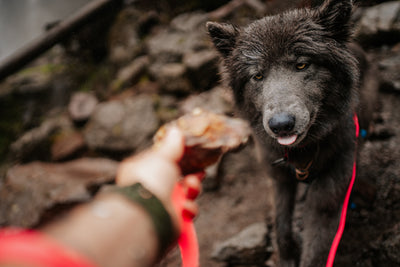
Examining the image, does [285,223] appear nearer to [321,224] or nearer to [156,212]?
[321,224]

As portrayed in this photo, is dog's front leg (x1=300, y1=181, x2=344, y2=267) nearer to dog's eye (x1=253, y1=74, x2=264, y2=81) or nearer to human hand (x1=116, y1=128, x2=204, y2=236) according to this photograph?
dog's eye (x1=253, y1=74, x2=264, y2=81)

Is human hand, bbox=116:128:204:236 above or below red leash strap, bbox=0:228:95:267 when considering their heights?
below

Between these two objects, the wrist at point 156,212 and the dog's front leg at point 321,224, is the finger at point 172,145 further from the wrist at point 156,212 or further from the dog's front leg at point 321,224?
the dog's front leg at point 321,224

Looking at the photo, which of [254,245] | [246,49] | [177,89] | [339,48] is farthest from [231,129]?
[177,89]

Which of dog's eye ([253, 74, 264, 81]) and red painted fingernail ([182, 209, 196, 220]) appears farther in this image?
dog's eye ([253, 74, 264, 81])

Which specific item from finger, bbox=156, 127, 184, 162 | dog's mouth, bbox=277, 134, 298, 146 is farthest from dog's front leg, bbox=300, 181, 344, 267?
finger, bbox=156, 127, 184, 162

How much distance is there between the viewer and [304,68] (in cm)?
227

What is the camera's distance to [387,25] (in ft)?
15.1

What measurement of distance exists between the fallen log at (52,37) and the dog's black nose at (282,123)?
242 inches

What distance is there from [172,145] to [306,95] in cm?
116

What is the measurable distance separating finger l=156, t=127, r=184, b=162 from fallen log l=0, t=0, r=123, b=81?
594 centimetres

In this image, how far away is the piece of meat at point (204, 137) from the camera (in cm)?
202

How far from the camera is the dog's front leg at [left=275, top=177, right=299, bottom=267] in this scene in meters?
2.82

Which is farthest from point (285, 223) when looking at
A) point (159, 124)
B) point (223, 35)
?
point (159, 124)
